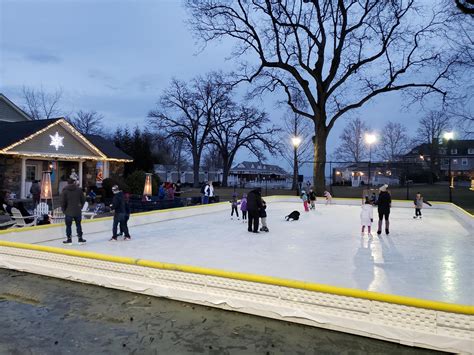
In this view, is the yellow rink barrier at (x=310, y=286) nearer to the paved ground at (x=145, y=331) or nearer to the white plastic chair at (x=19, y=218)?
the paved ground at (x=145, y=331)

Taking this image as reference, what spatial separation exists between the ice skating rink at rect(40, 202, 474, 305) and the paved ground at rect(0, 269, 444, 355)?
5.14 feet

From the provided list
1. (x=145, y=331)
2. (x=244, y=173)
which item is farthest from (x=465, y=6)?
(x=244, y=173)

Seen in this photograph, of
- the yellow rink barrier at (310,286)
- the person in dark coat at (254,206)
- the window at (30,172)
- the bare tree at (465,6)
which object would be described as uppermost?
the bare tree at (465,6)

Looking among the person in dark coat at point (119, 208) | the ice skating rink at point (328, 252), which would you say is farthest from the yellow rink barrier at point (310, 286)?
the person in dark coat at point (119, 208)

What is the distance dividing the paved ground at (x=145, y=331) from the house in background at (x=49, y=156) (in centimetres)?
1662

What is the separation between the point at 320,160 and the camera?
26.5 meters

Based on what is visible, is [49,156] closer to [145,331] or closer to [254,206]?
[254,206]

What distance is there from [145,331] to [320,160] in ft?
77.6

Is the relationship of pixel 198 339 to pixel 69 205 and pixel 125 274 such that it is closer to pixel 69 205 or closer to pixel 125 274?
pixel 125 274

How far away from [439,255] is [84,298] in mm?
7518

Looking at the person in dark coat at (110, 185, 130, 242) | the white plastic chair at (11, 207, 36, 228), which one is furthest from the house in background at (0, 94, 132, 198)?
the person in dark coat at (110, 185, 130, 242)

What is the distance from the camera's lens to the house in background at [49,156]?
766 inches

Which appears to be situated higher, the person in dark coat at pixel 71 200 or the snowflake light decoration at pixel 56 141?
the snowflake light decoration at pixel 56 141

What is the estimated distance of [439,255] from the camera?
8.04 m
